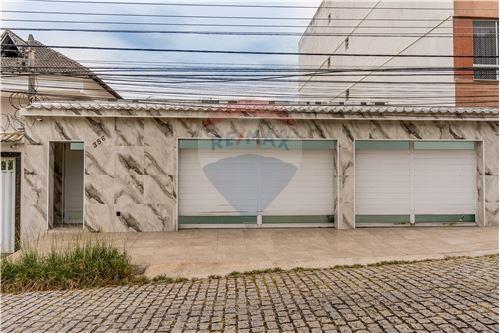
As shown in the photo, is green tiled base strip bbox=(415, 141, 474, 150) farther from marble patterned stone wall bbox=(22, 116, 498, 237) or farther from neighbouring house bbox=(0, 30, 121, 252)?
neighbouring house bbox=(0, 30, 121, 252)

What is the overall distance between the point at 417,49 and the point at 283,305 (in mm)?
14246

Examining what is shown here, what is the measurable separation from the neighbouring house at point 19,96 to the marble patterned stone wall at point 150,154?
267 millimetres

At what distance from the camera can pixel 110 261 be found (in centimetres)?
580

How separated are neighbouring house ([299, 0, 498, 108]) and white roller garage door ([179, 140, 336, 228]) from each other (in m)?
2.61

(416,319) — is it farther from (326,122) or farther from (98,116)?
(98,116)

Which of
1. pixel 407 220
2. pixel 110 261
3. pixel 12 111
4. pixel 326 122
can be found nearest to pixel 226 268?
pixel 110 261

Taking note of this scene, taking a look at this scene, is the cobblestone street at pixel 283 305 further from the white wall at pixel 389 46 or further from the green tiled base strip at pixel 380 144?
the white wall at pixel 389 46

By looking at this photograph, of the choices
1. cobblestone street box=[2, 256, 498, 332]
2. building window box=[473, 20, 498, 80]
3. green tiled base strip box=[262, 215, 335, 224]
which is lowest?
cobblestone street box=[2, 256, 498, 332]

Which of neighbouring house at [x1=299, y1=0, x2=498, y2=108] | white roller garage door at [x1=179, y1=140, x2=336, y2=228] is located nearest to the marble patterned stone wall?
white roller garage door at [x1=179, y1=140, x2=336, y2=228]

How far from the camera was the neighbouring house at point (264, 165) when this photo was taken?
938 centimetres

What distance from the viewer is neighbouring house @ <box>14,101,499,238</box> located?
369 inches

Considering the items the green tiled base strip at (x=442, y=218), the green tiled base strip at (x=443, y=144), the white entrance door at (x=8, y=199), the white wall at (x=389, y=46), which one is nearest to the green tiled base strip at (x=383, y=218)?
the green tiled base strip at (x=442, y=218)

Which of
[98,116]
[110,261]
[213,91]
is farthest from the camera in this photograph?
[213,91]

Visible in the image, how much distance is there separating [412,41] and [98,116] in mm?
13242
